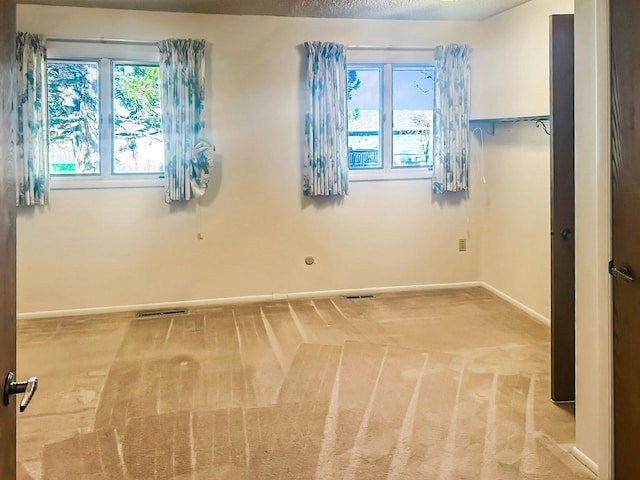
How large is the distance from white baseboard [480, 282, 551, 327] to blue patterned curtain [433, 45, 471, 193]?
3.36 feet

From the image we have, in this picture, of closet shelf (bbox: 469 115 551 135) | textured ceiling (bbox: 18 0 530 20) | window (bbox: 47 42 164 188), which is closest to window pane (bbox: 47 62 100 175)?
window (bbox: 47 42 164 188)

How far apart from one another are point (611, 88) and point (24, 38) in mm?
4293

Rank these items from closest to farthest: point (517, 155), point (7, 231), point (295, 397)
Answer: point (7, 231)
point (295, 397)
point (517, 155)

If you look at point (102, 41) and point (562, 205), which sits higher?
point (102, 41)

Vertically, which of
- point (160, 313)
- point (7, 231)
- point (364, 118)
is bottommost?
point (160, 313)

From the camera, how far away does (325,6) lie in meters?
4.84

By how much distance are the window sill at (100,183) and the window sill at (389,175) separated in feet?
5.78

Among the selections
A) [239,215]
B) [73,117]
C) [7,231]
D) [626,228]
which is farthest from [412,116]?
[7,231]

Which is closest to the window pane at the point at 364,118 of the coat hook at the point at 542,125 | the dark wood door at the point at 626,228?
the coat hook at the point at 542,125

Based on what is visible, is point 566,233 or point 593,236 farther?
point 566,233

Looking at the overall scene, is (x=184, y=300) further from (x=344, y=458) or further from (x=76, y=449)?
(x=344, y=458)

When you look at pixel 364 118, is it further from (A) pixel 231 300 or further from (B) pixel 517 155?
(A) pixel 231 300

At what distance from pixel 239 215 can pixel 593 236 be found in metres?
3.43

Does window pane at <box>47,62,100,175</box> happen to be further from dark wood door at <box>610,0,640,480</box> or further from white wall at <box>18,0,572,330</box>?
dark wood door at <box>610,0,640,480</box>
